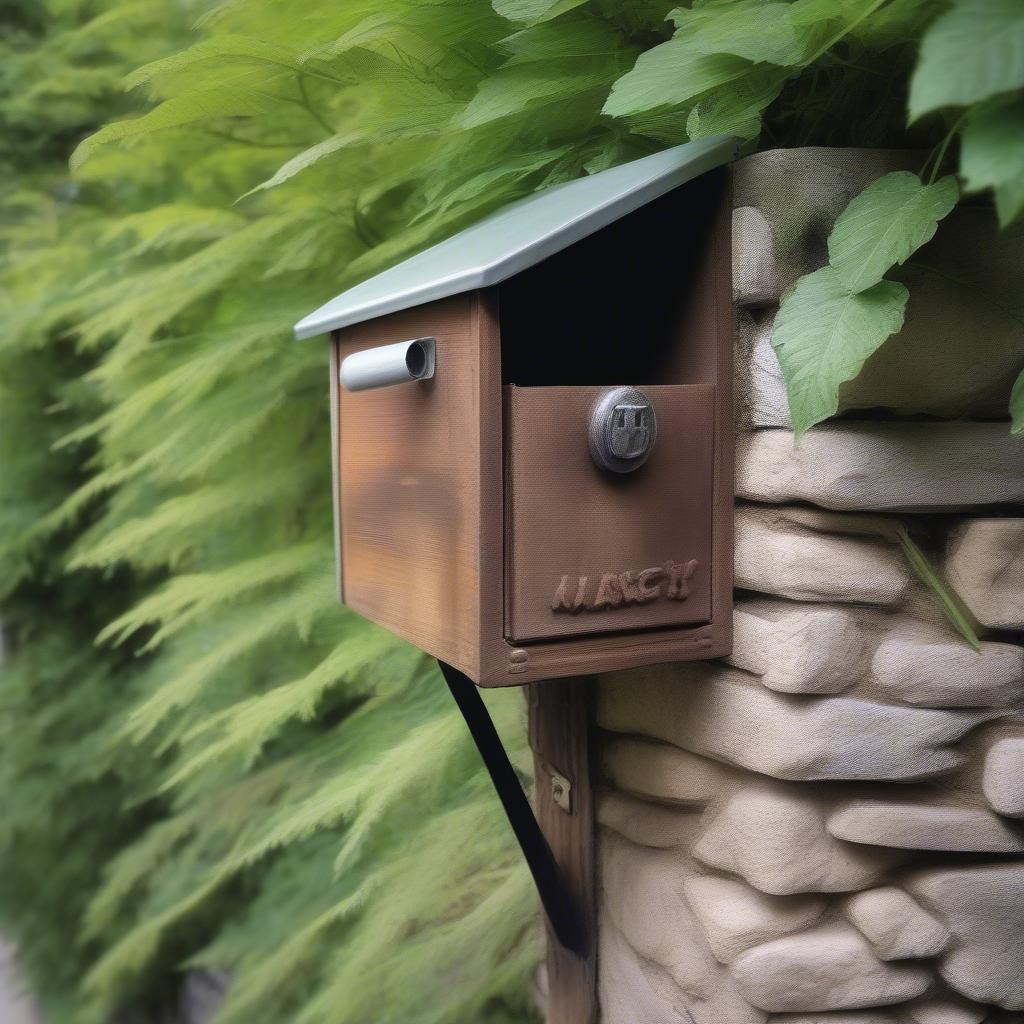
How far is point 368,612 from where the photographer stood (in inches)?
40.0

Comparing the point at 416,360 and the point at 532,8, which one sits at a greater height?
the point at 532,8

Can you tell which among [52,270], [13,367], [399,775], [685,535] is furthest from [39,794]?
[685,535]

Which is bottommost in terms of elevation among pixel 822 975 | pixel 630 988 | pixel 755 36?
pixel 630 988

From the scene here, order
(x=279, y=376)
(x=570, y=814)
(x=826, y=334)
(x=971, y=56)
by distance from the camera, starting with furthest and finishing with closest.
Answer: (x=279, y=376), (x=570, y=814), (x=826, y=334), (x=971, y=56)

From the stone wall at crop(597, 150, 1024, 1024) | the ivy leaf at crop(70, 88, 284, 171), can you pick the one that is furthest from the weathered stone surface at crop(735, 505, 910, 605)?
the ivy leaf at crop(70, 88, 284, 171)

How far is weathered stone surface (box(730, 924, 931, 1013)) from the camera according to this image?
830mm

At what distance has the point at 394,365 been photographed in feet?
2.60

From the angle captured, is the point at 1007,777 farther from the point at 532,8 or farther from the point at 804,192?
the point at 532,8

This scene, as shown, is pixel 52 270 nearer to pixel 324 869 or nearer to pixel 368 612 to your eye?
pixel 324 869

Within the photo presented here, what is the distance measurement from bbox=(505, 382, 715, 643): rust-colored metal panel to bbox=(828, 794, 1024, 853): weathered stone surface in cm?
20

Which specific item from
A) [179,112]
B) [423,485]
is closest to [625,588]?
[423,485]

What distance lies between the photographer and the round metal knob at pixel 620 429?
29.6 inches

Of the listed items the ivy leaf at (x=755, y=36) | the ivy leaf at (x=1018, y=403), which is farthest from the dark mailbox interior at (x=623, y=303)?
the ivy leaf at (x=1018, y=403)

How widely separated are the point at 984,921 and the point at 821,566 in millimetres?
315
